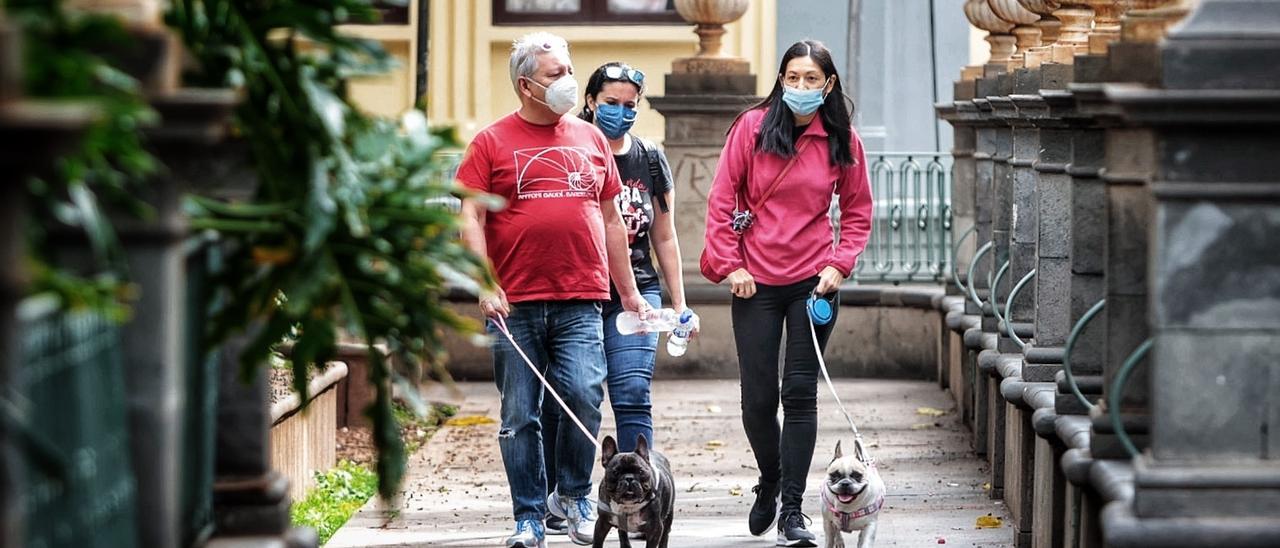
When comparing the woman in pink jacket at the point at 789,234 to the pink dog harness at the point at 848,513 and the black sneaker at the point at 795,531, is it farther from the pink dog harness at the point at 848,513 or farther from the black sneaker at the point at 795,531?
the pink dog harness at the point at 848,513

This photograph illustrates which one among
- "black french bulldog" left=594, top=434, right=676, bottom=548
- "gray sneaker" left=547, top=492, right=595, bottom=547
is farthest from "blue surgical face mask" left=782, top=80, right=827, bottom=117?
"gray sneaker" left=547, top=492, right=595, bottom=547

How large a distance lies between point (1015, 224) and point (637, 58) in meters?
12.8

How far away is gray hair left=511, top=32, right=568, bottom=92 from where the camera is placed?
8891mm

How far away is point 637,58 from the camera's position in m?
23.6

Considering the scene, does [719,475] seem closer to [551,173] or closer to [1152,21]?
[551,173]

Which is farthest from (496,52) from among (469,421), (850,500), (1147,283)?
(1147,283)

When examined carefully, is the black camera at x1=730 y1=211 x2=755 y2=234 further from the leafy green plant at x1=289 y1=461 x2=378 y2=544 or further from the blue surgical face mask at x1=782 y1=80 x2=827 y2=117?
the leafy green plant at x1=289 y1=461 x2=378 y2=544

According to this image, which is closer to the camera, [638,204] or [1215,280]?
[1215,280]

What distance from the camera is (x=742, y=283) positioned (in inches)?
366

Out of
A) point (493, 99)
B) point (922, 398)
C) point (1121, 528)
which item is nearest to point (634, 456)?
point (1121, 528)

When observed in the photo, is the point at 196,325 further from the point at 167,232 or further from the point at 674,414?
the point at 674,414

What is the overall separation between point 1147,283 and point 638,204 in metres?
2.78

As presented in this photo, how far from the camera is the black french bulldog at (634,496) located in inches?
337

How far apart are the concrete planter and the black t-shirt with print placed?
4.54ft
